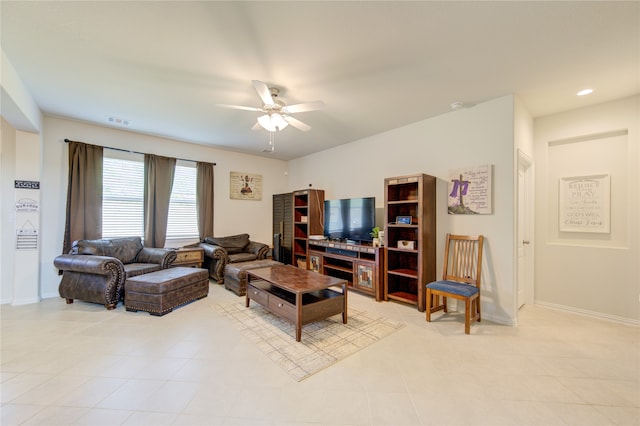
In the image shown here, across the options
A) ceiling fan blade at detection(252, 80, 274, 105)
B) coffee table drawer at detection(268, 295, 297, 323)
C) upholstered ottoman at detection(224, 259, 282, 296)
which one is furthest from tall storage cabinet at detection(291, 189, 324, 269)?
ceiling fan blade at detection(252, 80, 274, 105)

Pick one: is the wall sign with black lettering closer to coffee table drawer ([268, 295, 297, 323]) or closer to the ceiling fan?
the ceiling fan

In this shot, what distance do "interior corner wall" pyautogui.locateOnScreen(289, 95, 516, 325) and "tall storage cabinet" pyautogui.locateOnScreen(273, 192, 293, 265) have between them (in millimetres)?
1707

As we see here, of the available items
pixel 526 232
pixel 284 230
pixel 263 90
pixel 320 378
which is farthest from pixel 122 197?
pixel 526 232

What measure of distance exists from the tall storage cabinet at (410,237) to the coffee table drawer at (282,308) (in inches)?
67.8

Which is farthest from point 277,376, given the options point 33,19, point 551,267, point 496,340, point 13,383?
point 551,267

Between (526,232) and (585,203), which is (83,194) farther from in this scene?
(585,203)

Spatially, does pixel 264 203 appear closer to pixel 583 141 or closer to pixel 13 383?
pixel 13 383

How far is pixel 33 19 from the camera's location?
1875mm

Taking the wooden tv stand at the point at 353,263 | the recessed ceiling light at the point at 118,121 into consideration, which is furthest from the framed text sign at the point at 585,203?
the recessed ceiling light at the point at 118,121

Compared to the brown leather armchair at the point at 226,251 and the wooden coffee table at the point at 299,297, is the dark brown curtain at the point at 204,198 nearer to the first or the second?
the brown leather armchair at the point at 226,251

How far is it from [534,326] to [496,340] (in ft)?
2.50

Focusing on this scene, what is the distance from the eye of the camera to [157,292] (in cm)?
310

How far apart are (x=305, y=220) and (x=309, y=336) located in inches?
119

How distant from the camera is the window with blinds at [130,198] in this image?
425cm
